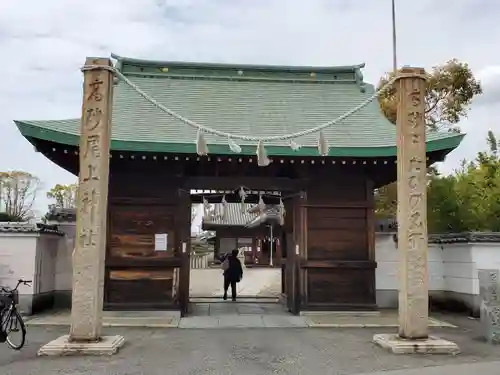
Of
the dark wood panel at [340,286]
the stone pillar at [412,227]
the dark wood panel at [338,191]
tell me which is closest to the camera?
the stone pillar at [412,227]

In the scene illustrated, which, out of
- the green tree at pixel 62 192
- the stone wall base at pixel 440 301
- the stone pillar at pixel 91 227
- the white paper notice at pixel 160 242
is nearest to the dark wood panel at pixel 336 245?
the stone wall base at pixel 440 301

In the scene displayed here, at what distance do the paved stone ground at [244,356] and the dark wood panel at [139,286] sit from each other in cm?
169

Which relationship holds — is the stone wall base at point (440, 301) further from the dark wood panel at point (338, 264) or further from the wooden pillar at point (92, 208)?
the wooden pillar at point (92, 208)

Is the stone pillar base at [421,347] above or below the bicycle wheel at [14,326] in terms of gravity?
below

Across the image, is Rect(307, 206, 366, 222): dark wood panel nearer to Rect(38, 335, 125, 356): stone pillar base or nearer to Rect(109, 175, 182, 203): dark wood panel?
Rect(109, 175, 182, 203): dark wood panel

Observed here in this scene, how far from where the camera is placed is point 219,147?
11.2 meters

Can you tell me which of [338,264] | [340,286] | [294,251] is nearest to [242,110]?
[294,251]

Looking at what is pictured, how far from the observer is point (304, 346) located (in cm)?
852

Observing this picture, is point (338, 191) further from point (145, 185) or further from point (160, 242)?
point (145, 185)

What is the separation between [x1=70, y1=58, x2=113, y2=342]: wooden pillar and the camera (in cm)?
774

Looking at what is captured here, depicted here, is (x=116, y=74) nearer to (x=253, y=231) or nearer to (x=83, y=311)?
(x=83, y=311)

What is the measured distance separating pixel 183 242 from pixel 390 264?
18.8 feet

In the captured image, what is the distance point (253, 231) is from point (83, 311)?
3226 cm

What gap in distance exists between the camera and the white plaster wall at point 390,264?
44.3 ft
